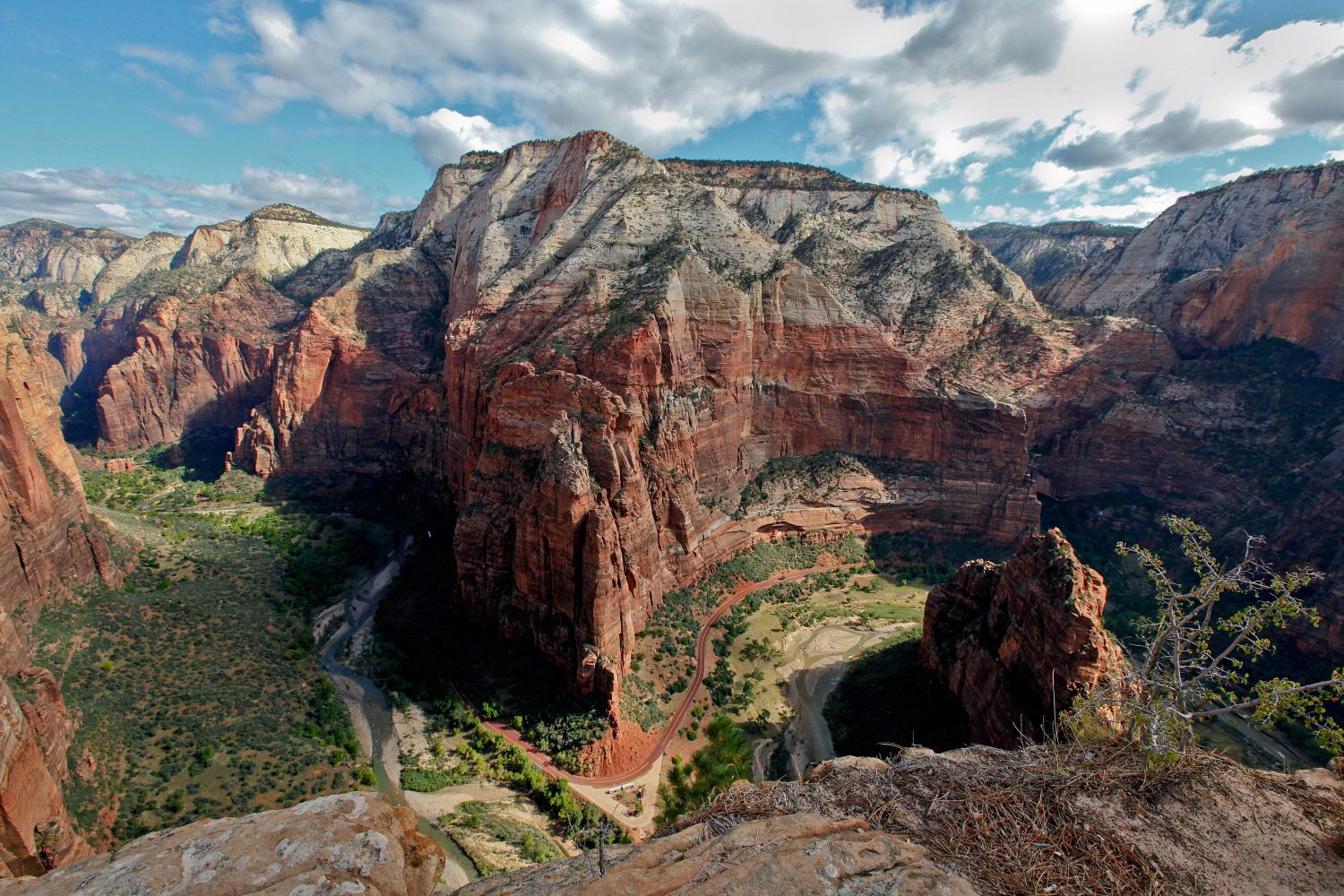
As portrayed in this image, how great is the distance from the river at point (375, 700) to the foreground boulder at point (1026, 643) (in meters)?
21.9

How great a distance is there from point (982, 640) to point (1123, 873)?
73.3ft

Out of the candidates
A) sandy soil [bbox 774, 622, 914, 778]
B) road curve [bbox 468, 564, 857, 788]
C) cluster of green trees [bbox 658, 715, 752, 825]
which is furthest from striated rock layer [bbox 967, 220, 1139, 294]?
cluster of green trees [bbox 658, 715, 752, 825]

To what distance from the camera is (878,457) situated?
5400 centimetres

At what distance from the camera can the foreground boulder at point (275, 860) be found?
6875mm

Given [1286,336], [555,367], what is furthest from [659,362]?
[1286,336]

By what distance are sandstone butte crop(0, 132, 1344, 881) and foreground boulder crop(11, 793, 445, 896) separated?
1286cm

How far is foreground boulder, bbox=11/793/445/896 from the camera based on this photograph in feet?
22.6

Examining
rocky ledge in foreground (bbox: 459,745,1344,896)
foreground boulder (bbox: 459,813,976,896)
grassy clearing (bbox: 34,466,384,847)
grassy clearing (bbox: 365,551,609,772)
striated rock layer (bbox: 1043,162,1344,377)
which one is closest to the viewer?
foreground boulder (bbox: 459,813,976,896)

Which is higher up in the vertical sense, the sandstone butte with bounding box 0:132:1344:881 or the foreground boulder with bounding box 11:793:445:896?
the sandstone butte with bounding box 0:132:1344:881

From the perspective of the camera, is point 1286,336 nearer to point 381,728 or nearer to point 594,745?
point 594,745

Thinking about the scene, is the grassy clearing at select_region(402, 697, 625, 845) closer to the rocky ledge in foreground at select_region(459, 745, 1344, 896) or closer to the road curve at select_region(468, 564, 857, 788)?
the road curve at select_region(468, 564, 857, 788)

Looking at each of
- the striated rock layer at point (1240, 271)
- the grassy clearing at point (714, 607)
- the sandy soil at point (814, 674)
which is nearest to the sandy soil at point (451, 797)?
the grassy clearing at point (714, 607)

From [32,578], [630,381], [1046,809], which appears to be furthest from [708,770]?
[32,578]

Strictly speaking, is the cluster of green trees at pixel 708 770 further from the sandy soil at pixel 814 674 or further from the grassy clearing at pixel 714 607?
the grassy clearing at pixel 714 607
